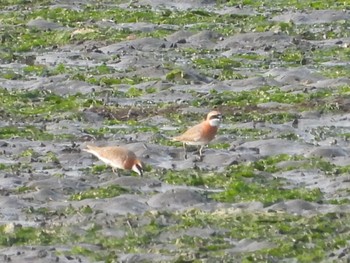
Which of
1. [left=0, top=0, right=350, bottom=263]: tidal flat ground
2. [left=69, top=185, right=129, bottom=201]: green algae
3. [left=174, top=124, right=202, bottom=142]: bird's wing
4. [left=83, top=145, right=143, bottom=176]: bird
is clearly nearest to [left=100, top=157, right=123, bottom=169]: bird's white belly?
[left=83, top=145, right=143, bottom=176]: bird

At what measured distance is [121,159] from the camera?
1425 cm

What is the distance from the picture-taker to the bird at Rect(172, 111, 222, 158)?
1532 cm

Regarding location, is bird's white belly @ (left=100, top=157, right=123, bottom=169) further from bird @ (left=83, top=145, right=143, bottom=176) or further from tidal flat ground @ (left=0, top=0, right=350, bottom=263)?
tidal flat ground @ (left=0, top=0, right=350, bottom=263)

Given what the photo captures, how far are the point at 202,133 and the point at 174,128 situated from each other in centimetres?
187

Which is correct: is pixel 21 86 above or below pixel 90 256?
below

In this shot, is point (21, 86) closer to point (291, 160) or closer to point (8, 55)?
point (8, 55)

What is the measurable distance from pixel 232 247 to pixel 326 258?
902 millimetres

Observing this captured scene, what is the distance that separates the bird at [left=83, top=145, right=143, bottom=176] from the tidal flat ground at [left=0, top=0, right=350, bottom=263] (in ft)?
0.51

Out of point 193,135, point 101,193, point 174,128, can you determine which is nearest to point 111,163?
point 101,193

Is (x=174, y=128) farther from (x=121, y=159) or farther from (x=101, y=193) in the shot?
(x=101, y=193)

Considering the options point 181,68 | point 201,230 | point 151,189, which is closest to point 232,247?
point 201,230

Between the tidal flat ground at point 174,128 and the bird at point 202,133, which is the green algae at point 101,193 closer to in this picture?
the tidal flat ground at point 174,128

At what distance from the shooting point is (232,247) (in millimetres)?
11641

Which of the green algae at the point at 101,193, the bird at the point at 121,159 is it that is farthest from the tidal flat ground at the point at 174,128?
the bird at the point at 121,159
